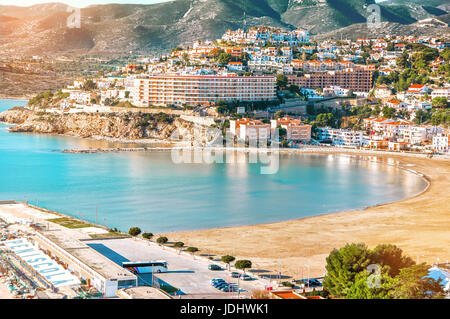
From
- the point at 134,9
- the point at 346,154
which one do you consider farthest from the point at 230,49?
the point at 134,9

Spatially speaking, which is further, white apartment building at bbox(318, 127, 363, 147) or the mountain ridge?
the mountain ridge

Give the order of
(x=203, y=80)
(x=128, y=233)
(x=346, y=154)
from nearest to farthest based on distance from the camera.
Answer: (x=128, y=233) < (x=346, y=154) < (x=203, y=80)

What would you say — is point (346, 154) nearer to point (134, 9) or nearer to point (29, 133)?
point (29, 133)

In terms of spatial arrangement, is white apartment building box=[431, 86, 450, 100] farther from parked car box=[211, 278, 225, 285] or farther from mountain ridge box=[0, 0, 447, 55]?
mountain ridge box=[0, 0, 447, 55]

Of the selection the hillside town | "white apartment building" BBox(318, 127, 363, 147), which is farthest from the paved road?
"white apartment building" BBox(318, 127, 363, 147)

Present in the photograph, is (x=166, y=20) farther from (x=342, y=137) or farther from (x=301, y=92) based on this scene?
(x=342, y=137)

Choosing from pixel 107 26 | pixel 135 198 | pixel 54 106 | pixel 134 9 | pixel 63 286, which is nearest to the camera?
pixel 63 286

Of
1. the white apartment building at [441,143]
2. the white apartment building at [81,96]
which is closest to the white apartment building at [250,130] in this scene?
the white apartment building at [441,143]
